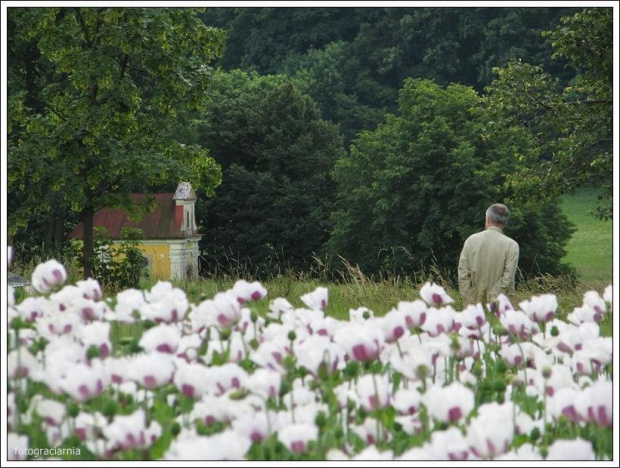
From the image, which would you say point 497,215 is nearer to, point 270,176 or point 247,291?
point 247,291

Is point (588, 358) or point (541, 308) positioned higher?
point (541, 308)

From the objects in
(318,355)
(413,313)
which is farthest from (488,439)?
(413,313)

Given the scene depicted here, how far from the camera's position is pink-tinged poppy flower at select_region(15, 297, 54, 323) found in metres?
4.12

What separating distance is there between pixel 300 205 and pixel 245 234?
336 cm

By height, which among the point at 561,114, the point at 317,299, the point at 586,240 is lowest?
the point at 317,299

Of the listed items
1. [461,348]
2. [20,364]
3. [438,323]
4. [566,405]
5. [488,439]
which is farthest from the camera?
[438,323]

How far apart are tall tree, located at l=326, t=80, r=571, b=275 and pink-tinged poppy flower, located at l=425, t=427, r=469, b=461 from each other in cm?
3532

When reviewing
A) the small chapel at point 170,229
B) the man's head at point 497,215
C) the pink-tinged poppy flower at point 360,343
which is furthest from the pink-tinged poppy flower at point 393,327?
the small chapel at point 170,229

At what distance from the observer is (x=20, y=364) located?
11.7ft

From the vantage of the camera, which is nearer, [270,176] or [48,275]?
[48,275]

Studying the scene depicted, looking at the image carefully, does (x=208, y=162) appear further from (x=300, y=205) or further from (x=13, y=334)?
(x=300, y=205)

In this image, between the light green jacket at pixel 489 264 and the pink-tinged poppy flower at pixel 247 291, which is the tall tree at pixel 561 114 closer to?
the light green jacket at pixel 489 264

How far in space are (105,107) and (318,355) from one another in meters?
17.3

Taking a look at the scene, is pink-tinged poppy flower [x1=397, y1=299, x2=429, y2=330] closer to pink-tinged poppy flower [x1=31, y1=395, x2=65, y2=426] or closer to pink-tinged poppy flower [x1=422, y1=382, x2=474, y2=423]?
pink-tinged poppy flower [x1=422, y1=382, x2=474, y2=423]
